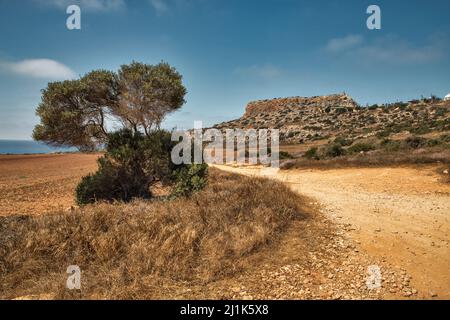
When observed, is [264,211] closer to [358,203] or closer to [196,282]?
[196,282]

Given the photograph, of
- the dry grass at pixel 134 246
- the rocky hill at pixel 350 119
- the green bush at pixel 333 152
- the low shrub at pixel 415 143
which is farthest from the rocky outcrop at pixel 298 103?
the dry grass at pixel 134 246

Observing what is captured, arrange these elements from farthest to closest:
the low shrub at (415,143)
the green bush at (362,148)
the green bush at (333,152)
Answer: the green bush at (362,148) → the green bush at (333,152) → the low shrub at (415,143)

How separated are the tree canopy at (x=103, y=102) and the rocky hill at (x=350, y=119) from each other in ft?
92.4

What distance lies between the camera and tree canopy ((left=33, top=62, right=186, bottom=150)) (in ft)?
40.6

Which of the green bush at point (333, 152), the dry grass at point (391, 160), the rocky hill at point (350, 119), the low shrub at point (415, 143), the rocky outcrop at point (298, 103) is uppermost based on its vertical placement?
the rocky outcrop at point (298, 103)

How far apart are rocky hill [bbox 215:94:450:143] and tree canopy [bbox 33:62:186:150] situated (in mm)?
28174

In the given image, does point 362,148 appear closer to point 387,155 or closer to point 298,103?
point 387,155

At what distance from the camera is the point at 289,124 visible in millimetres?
59688

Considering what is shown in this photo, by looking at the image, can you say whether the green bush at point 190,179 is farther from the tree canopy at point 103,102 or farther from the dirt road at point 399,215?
the dirt road at point 399,215

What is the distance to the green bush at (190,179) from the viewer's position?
37.1ft

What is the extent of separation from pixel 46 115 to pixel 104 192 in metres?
4.14

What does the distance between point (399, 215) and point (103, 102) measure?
12.3 metres

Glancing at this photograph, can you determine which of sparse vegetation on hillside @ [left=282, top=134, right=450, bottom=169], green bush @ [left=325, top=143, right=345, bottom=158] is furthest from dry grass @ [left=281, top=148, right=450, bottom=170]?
green bush @ [left=325, top=143, right=345, bottom=158]
